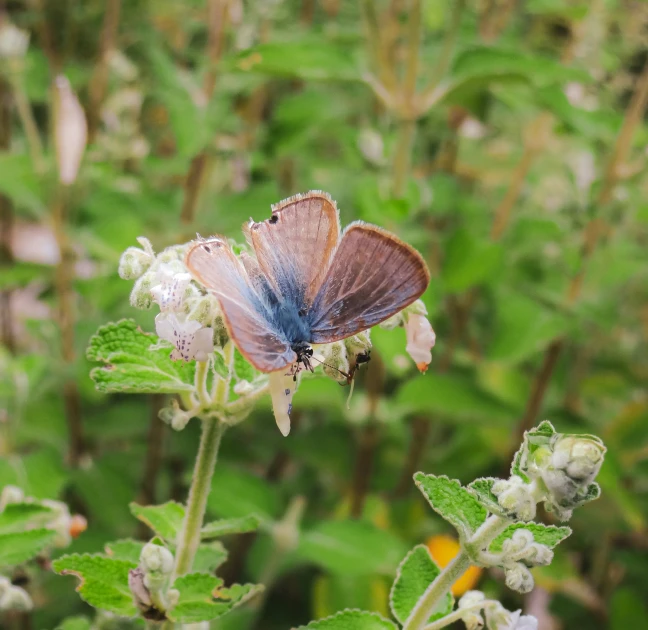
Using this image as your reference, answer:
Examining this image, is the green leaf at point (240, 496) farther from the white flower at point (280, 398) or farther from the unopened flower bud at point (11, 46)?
the unopened flower bud at point (11, 46)

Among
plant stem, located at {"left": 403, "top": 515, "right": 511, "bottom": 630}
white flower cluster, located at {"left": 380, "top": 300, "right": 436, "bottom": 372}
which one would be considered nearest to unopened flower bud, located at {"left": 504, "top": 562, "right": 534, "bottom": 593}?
plant stem, located at {"left": 403, "top": 515, "right": 511, "bottom": 630}

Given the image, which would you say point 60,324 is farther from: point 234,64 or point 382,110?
point 382,110

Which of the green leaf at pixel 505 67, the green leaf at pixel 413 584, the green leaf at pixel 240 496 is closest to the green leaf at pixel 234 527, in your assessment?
the green leaf at pixel 413 584

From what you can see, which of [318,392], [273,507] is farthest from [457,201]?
[273,507]

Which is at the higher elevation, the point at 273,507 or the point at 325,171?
the point at 325,171

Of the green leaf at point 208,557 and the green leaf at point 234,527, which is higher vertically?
the green leaf at point 234,527

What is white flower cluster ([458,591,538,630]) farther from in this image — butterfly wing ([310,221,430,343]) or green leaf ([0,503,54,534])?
green leaf ([0,503,54,534])
